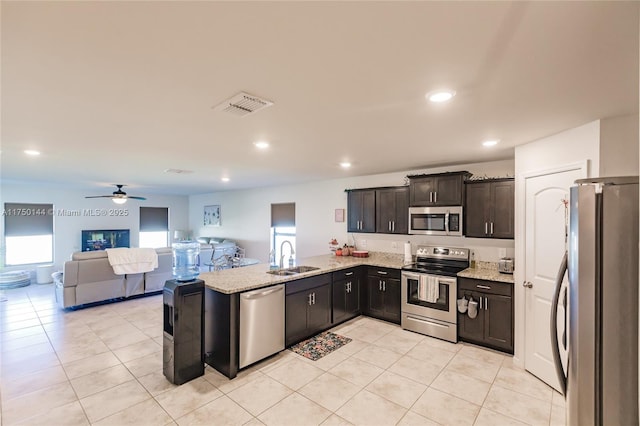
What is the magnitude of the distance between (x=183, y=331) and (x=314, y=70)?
264cm

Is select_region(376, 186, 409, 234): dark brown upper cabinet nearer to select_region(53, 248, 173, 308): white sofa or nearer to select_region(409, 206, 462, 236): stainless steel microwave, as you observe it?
select_region(409, 206, 462, 236): stainless steel microwave

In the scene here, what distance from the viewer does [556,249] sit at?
2.81 m

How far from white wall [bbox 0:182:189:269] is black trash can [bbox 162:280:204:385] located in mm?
7036

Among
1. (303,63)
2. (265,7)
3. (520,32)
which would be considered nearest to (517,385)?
(520,32)

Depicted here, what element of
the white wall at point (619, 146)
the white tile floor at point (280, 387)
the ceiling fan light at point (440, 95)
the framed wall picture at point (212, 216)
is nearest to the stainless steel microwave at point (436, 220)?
the white tile floor at point (280, 387)

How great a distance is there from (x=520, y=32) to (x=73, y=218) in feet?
33.3

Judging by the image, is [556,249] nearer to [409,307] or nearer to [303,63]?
[409,307]

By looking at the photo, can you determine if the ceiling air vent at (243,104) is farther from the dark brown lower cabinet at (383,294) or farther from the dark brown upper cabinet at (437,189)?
the dark brown lower cabinet at (383,294)

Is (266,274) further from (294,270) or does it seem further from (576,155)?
(576,155)

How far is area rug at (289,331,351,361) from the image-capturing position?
349cm

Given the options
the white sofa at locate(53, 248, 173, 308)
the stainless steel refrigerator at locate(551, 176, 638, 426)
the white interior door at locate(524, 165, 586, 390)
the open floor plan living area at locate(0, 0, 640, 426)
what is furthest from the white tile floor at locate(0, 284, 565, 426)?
the stainless steel refrigerator at locate(551, 176, 638, 426)

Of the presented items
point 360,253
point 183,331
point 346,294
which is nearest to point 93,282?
point 183,331

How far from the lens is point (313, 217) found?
6.43 m

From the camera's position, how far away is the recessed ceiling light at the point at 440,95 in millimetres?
1890
